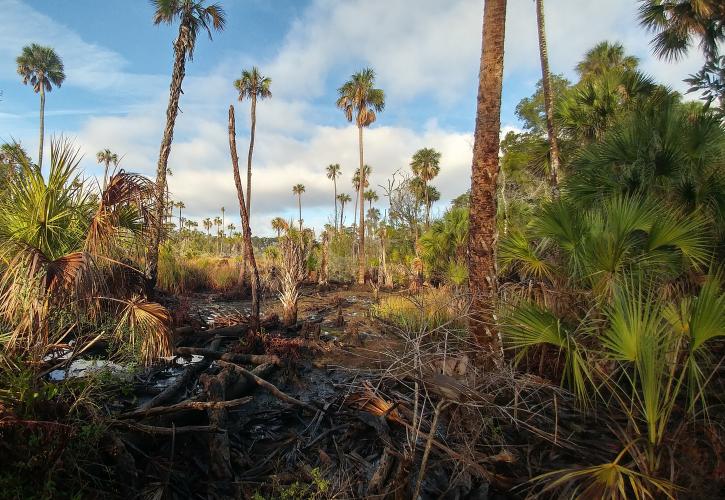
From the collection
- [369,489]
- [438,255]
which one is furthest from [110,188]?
[438,255]

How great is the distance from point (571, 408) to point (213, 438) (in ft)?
12.2

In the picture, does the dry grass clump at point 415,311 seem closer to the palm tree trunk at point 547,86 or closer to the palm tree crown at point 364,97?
the palm tree trunk at point 547,86

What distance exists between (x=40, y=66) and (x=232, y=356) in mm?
39241

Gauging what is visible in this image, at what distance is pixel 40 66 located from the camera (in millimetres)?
32344

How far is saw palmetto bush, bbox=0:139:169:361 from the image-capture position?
3457mm

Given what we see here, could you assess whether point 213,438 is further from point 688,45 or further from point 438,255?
point 688,45

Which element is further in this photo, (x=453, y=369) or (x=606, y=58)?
(x=606, y=58)

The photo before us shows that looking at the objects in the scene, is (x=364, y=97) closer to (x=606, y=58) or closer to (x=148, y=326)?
(x=606, y=58)

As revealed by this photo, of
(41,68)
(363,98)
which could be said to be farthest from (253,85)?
(41,68)

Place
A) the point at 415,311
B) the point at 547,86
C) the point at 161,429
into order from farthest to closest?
the point at 547,86 → the point at 415,311 → the point at 161,429

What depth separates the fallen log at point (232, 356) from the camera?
7241mm

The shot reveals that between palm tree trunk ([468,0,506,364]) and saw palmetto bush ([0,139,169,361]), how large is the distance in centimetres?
393

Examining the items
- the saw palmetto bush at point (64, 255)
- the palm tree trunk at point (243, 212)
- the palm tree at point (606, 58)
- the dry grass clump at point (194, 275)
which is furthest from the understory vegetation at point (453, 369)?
the palm tree at point (606, 58)

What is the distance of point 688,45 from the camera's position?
12930 mm
